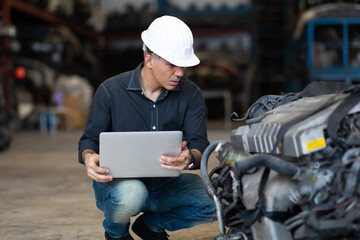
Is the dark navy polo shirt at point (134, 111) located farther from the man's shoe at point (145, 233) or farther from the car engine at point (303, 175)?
the car engine at point (303, 175)

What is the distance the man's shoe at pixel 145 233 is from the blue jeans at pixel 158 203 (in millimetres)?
24

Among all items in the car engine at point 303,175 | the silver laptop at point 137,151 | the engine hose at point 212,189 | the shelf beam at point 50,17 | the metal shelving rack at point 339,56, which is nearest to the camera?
the car engine at point 303,175

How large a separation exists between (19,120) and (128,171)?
32.7ft

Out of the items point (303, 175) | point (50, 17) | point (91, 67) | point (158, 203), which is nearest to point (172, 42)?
point (158, 203)

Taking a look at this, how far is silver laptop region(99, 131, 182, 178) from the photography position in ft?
7.10

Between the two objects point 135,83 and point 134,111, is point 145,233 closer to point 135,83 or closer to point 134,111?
point 134,111

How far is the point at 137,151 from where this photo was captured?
2.19 meters

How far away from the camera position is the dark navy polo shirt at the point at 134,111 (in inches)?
98.5

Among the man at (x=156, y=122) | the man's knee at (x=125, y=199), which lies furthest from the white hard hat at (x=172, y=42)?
the man's knee at (x=125, y=199)

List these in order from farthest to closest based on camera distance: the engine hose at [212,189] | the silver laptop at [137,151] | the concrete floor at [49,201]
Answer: the concrete floor at [49,201], the silver laptop at [137,151], the engine hose at [212,189]

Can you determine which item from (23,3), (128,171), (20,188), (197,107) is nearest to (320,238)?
(128,171)

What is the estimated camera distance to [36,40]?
12.8 metres

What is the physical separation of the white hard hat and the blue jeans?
0.55m

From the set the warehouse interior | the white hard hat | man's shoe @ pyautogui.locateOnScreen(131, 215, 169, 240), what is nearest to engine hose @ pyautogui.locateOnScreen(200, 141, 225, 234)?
the white hard hat
